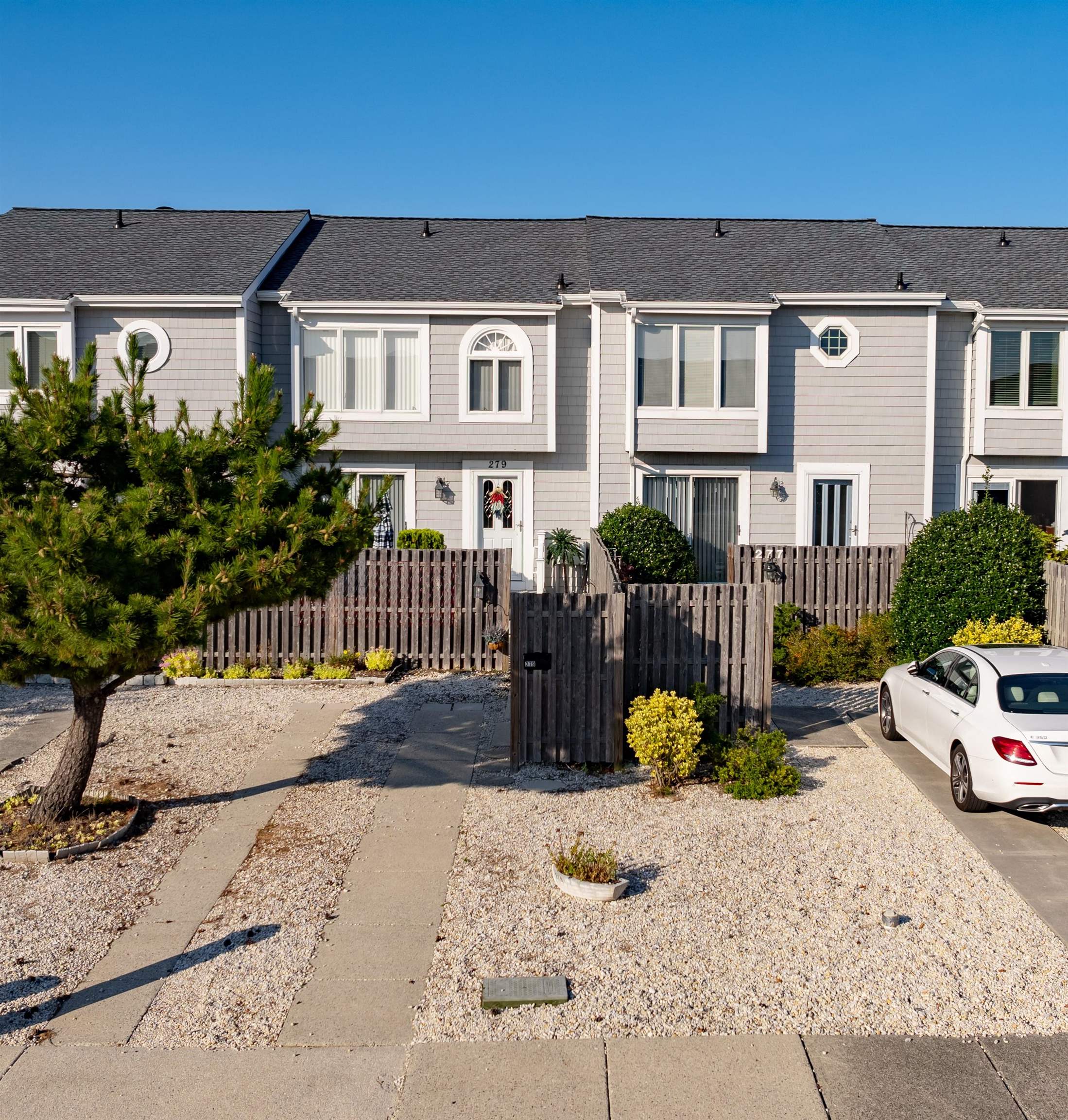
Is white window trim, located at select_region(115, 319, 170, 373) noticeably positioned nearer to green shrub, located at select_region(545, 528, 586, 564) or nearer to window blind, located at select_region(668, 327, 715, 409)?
green shrub, located at select_region(545, 528, 586, 564)

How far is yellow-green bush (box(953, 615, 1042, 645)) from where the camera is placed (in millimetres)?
12055

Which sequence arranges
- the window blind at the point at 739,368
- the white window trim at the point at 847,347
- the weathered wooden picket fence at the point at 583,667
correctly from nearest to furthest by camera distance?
the weathered wooden picket fence at the point at 583,667, the window blind at the point at 739,368, the white window trim at the point at 847,347

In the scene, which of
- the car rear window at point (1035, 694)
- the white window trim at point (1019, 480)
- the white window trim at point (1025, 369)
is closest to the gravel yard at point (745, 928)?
the car rear window at point (1035, 694)

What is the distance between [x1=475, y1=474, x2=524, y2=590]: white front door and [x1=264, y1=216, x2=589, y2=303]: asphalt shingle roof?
3387mm

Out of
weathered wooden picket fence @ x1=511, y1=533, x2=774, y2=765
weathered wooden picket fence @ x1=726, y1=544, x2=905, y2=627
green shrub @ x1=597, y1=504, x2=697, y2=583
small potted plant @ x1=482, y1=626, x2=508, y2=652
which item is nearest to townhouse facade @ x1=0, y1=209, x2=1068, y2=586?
green shrub @ x1=597, y1=504, x2=697, y2=583

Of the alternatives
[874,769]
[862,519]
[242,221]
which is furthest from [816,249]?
[874,769]

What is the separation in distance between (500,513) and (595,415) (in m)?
2.64

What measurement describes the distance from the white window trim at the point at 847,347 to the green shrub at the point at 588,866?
46.2ft

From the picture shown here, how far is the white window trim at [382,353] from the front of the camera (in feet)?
61.5

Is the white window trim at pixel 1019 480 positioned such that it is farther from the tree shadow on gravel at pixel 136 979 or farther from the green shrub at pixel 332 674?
the tree shadow on gravel at pixel 136 979

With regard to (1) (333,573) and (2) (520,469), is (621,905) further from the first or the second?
(2) (520,469)

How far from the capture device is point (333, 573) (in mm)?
8062

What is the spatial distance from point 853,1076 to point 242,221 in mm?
21871

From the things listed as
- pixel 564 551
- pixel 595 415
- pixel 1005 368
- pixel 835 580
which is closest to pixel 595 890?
pixel 835 580
